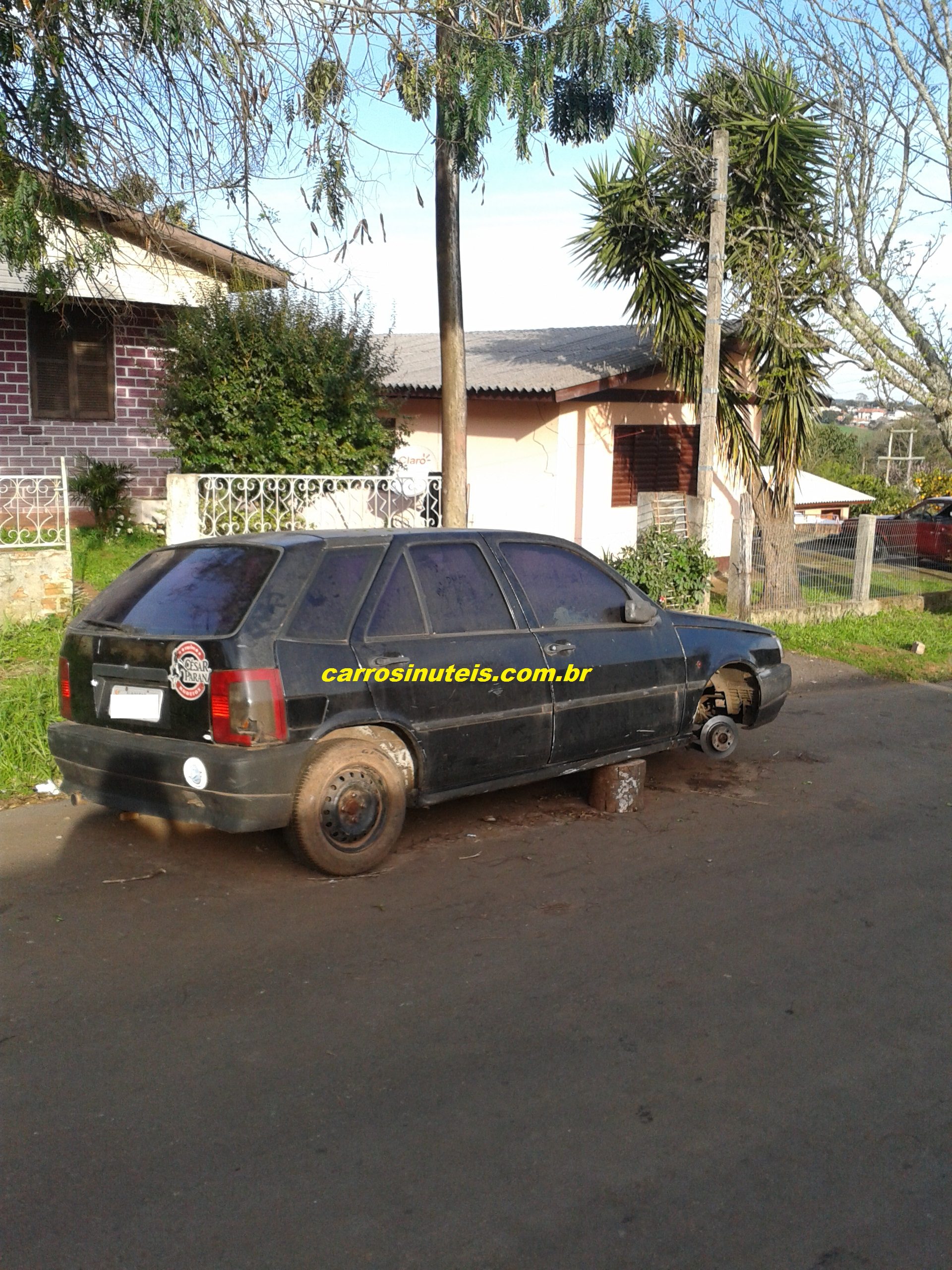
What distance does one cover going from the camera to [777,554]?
13312 mm

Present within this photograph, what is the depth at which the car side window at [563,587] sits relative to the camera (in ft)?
19.8

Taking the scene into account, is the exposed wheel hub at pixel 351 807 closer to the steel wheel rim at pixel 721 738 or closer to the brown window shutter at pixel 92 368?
the steel wheel rim at pixel 721 738

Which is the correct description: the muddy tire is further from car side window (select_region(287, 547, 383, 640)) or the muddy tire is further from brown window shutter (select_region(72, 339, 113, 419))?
brown window shutter (select_region(72, 339, 113, 419))

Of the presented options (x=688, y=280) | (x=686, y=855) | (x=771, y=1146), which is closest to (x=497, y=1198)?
(x=771, y=1146)

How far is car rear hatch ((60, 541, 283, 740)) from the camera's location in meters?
4.94

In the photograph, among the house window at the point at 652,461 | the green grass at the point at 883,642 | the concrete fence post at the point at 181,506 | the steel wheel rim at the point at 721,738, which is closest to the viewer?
the steel wheel rim at the point at 721,738

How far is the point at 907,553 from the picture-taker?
1509 cm

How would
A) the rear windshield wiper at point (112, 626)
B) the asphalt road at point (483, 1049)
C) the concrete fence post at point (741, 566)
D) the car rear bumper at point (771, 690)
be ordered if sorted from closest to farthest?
the asphalt road at point (483, 1049) < the rear windshield wiper at point (112, 626) < the car rear bumper at point (771, 690) < the concrete fence post at point (741, 566)

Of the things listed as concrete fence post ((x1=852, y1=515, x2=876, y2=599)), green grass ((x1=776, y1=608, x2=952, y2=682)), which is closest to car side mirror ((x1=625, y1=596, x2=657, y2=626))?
green grass ((x1=776, y1=608, x2=952, y2=682))

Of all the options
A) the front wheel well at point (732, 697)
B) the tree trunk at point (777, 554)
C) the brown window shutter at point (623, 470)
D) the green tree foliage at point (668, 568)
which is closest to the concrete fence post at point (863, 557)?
the tree trunk at point (777, 554)

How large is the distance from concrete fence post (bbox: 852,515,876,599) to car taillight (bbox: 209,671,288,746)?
425 inches

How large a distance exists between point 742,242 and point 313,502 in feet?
20.4

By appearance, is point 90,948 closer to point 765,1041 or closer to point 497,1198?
point 497,1198

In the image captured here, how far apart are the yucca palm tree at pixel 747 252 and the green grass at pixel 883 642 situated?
2.36ft
